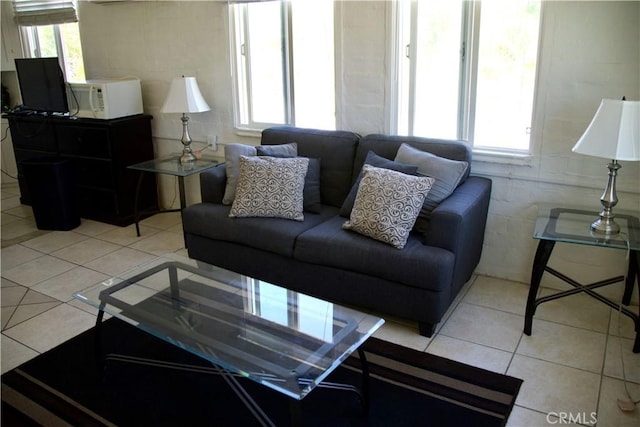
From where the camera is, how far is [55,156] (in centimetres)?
455

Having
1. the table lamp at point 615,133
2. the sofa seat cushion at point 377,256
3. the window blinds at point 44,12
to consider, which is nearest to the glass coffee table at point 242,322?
the sofa seat cushion at point 377,256

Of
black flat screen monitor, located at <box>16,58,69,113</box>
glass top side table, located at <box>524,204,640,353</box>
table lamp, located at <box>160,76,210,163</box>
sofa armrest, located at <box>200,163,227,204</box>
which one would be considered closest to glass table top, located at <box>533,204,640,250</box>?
glass top side table, located at <box>524,204,640,353</box>

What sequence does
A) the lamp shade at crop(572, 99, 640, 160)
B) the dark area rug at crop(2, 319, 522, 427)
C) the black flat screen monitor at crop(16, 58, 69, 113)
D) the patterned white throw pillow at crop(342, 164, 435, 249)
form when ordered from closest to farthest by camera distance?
1. the dark area rug at crop(2, 319, 522, 427)
2. the lamp shade at crop(572, 99, 640, 160)
3. the patterned white throw pillow at crop(342, 164, 435, 249)
4. the black flat screen monitor at crop(16, 58, 69, 113)

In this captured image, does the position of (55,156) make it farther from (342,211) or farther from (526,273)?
(526,273)

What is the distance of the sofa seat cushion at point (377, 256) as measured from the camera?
255 cm

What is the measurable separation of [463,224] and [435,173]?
40 centimetres

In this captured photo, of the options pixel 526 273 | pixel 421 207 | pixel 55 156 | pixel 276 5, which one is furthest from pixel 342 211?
pixel 55 156

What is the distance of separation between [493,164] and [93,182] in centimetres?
319

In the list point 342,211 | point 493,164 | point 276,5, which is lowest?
point 342,211

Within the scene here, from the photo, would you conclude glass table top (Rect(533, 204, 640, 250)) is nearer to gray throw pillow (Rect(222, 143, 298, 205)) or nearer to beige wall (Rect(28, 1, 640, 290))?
beige wall (Rect(28, 1, 640, 290))

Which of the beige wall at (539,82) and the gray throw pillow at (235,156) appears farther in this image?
the gray throw pillow at (235,156)

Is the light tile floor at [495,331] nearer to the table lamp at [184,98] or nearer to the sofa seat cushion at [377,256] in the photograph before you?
the sofa seat cushion at [377,256]

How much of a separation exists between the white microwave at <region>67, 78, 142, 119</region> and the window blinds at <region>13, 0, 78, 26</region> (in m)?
0.84

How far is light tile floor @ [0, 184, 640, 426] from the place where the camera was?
2232mm
